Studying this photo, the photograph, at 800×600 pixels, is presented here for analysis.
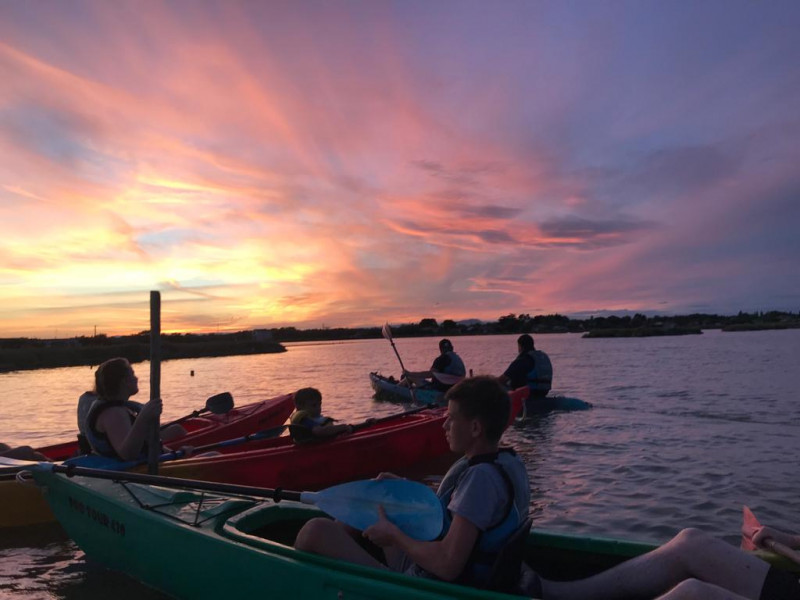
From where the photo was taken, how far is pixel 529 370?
13547mm

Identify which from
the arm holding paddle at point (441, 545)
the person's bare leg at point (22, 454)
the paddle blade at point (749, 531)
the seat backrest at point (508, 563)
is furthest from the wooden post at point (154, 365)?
the paddle blade at point (749, 531)

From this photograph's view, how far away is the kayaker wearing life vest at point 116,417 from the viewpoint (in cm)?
560

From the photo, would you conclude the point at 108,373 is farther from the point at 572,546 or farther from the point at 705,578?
the point at 705,578

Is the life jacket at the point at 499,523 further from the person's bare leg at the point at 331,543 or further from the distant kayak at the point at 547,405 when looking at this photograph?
the distant kayak at the point at 547,405

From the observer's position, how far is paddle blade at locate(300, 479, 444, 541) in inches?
107

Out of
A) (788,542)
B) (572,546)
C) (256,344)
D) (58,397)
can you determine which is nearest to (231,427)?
(572,546)

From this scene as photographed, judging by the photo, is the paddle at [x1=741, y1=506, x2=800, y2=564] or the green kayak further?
the paddle at [x1=741, y1=506, x2=800, y2=564]

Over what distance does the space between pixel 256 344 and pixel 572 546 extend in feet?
264

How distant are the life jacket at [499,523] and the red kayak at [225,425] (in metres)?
6.72

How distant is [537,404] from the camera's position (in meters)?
13.9

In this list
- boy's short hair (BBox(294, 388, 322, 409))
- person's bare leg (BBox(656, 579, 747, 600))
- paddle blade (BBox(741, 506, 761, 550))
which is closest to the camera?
person's bare leg (BBox(656, 579, 747, 600))

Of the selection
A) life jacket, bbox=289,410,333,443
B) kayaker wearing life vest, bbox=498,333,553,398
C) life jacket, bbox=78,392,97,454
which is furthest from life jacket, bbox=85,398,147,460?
kayaker wearing life vest, bbox=498,333,553,398

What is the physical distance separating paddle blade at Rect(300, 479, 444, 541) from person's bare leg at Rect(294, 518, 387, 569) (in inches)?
5.9

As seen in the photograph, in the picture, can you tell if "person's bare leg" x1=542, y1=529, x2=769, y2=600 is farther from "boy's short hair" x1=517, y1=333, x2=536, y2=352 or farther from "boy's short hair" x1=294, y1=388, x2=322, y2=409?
"boy's short hair" x1=517, y1=333, x2=536, y2=352
